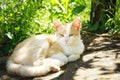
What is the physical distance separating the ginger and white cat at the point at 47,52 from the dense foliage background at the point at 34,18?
0.76 m

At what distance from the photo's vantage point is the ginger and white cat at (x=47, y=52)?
3977 millimetres

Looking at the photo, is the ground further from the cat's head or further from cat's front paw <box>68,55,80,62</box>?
the cat's head

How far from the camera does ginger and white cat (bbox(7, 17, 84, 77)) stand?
3.98 m


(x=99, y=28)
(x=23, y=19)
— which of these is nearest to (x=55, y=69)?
(x=23, y=19)

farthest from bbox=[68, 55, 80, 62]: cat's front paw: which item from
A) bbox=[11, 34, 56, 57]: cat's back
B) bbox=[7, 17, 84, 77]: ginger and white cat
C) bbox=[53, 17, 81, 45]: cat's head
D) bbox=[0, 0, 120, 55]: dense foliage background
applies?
bbox=[0, 0, 120, 55]: dense foliage background

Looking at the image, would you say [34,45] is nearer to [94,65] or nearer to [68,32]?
[68,32]

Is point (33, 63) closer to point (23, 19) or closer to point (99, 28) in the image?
point (23, 19)

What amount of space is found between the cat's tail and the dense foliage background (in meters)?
1.04

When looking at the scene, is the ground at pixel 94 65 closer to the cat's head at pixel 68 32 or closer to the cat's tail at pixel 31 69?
the cat's tail at pixel 31 69

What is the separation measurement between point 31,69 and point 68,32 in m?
0.75

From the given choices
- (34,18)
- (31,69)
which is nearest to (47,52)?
(31,69)

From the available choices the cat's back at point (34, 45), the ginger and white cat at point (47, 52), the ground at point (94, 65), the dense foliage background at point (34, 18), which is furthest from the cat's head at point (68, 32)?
the dense foliage background at point (34, 18)

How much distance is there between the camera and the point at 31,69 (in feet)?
12.9

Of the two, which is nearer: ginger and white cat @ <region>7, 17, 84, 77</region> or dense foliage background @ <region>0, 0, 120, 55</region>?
ginger and white cat @ <region>7, 17, 84, 77</region>
